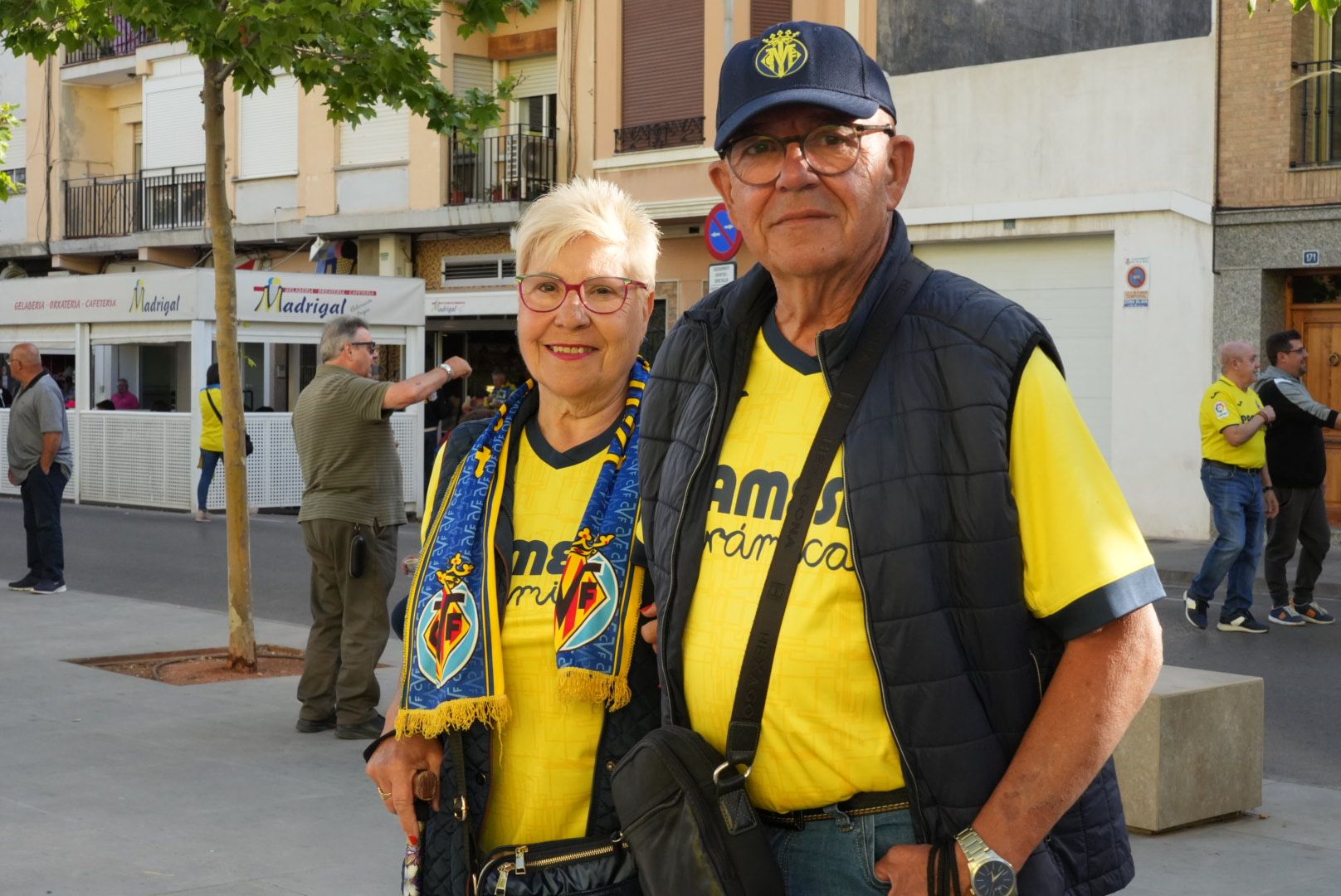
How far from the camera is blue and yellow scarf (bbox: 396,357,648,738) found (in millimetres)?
2953

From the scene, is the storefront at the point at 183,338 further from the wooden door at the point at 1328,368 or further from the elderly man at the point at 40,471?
the wooden door at the point at 1328,368

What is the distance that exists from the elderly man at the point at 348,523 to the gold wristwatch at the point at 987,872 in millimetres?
5800

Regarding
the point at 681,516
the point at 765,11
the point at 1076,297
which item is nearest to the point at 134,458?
the point at 765,11

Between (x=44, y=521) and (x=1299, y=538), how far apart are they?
9.82 m

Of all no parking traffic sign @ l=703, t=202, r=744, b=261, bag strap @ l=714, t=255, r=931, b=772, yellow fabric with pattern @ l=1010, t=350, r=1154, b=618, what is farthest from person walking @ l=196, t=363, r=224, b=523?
yellow fabric with pattern @ l=1010, t=350, r=1154, b=618

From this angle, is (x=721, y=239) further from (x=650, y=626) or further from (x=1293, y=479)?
(x=650, y=626)

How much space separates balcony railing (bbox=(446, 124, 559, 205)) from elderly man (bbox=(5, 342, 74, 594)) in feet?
43.8

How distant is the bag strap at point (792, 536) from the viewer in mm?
2309

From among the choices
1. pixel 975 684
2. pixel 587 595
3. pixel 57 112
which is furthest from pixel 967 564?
pixel 57 112

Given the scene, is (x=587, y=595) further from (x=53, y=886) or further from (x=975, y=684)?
(x=53, y=886)

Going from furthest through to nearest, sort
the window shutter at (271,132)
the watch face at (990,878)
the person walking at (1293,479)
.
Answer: the window shutter at (271,132)
the person walking at (1293,479)
the watch face at (990,878)

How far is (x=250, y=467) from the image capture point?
21641mm

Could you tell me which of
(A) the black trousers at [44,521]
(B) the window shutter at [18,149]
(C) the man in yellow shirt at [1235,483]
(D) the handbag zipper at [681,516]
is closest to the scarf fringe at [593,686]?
(D) the handbag zipper at [681,516]

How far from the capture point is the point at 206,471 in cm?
2072
